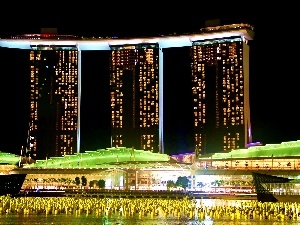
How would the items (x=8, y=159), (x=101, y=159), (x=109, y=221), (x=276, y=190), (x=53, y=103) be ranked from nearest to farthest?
(x=109, y=221)
(x=276, y=190)
(x=101, y=159)
(x=8, y=159)
(x=53, y=103)

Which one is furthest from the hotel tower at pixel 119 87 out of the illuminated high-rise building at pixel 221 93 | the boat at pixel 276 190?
the boat at pixel 276 190

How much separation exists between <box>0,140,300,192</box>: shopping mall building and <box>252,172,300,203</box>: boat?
13590 millimetres

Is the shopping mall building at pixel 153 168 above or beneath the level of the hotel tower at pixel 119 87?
beneath

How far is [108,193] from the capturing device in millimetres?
80625

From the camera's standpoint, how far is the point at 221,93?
360 feet

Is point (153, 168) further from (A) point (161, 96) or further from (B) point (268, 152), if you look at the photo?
(A) point (161, 96)

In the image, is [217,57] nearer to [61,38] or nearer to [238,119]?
[238,119]

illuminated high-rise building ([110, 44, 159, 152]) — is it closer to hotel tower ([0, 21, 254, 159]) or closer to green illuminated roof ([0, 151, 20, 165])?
hotel tower ([0, 21, 254, 159])

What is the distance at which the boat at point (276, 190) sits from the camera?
71312mm

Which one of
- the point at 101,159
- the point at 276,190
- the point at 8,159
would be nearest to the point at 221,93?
the point at 101,159

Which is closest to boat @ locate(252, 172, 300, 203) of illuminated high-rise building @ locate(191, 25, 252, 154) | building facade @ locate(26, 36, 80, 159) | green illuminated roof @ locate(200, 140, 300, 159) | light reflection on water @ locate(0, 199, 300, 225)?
green illuminated roof @ locate(200, 140, 300, 159)

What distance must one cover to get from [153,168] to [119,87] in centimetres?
2849

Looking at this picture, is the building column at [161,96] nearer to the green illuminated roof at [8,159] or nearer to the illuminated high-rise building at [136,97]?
the illuminated high-rise building at [136,97]

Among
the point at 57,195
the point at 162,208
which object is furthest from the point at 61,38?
the point at 162,208
